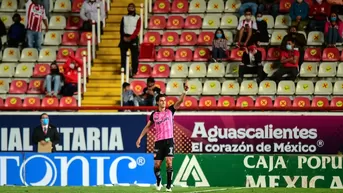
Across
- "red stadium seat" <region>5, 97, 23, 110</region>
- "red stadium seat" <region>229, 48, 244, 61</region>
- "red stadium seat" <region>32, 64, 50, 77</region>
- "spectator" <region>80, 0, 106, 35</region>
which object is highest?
"spectator" <region>80, 0, 106, 35</region>

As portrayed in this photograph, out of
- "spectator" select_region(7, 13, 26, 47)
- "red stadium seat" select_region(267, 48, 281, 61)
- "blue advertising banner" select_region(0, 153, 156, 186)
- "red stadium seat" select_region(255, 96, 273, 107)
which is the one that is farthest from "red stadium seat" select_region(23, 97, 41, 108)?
"red stadium seat" select_region(267, 48, 281, 61)

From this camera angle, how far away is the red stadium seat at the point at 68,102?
2594 centimetres

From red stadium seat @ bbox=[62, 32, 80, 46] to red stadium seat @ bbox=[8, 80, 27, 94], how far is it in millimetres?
1869

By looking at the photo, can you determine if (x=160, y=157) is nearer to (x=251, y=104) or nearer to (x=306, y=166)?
(x=306, y=166)

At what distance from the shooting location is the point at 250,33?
26719 mm

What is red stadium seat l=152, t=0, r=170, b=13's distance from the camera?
28.8 m


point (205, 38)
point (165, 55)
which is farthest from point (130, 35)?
point (205, 38)

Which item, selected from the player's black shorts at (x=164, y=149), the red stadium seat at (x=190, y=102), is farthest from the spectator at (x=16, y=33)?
the player's black shorts at (x=164, y=149)

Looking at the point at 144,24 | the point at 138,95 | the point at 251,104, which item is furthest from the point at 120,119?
the point at 144,24

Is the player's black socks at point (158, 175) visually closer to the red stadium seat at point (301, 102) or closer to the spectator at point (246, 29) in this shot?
the red stadium seat at point (301, 102)

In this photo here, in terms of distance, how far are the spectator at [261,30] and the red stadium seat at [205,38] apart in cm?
137

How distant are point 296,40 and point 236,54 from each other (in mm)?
1652

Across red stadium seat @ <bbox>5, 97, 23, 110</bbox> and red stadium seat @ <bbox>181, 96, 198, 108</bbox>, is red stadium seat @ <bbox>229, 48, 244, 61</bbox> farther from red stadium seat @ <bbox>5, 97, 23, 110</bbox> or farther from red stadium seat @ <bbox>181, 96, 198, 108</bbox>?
red stadium seat @ <bbox>5, 97, 23, 110</bbox>

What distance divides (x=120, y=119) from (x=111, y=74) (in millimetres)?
3909
